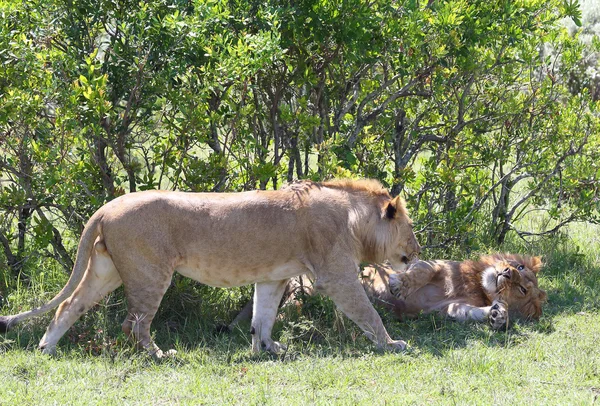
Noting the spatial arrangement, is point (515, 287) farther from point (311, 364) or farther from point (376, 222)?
point (311, 364)

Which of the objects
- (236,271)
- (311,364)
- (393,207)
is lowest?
(311,364)

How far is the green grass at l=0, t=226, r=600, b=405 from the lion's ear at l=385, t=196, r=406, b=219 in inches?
35.3

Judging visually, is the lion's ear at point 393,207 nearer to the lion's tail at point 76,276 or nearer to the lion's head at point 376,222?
the lion's head at point 376,222

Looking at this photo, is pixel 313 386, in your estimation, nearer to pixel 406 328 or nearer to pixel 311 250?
pixel 311 250

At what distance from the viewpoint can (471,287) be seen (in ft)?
24.9

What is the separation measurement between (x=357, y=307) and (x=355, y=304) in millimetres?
25

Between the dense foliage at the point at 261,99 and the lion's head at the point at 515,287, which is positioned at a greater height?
the dense foliage at the point at 261,99

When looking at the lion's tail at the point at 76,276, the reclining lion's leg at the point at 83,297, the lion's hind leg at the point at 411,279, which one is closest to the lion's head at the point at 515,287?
the lion's hind leg at the point at 411,279

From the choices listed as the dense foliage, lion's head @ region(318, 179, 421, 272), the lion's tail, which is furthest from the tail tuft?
lion's head @ region(318, 179, 421, 272)

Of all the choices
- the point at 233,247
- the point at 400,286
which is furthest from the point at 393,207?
the point at 233,247

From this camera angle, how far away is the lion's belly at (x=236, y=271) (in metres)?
6.21

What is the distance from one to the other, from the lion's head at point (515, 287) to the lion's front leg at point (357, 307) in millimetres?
1482

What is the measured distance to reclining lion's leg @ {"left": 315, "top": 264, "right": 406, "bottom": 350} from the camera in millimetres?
6191

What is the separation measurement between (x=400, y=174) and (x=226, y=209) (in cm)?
218
